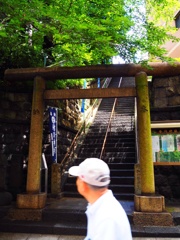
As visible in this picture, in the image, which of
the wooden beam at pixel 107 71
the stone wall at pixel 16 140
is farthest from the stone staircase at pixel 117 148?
the wooden beam at pixel 107 71

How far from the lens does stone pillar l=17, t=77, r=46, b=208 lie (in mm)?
5586

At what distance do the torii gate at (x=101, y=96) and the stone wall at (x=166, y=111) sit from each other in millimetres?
1759

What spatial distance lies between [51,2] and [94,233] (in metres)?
6.11

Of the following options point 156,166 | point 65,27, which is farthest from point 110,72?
point 156,166

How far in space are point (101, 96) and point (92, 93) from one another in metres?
0.28

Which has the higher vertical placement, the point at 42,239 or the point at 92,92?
the point at 92,92

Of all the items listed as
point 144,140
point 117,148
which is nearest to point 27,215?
point 144,140

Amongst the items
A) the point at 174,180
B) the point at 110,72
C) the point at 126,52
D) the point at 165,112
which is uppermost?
the point at 126,52

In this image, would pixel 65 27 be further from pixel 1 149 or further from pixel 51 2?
pixel 1 149

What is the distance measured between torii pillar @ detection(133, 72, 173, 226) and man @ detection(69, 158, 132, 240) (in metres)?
4.01

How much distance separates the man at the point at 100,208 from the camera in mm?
1439

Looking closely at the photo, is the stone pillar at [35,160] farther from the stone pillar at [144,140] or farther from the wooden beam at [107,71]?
the stone pillar at [144,140]

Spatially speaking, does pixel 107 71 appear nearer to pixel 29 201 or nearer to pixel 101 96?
pixel 101 96

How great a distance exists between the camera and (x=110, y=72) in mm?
6137
